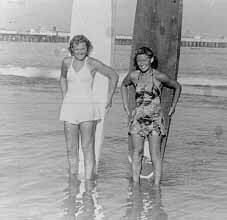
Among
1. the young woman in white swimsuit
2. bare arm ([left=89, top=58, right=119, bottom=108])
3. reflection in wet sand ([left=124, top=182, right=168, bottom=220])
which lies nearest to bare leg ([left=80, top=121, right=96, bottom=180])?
the young woman in white swimsuit

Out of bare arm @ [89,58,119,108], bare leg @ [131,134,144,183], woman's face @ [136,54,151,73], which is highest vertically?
woman's face @ [136,54,151,73]

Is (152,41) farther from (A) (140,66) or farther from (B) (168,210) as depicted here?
(B) (168,210)

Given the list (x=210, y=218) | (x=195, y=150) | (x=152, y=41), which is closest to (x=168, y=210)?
(x=210, y=218)

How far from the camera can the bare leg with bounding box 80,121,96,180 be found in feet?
13.7

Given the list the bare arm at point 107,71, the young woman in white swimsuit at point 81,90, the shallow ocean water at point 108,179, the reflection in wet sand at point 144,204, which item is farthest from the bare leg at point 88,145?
the reflection in wet sand at point 144,204

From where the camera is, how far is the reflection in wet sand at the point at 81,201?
3.48 m

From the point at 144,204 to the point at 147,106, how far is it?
0.77m

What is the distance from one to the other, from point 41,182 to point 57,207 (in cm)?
70

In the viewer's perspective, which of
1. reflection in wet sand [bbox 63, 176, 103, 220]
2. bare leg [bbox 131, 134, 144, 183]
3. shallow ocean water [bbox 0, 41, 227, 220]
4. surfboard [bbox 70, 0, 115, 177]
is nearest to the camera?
reflection in wet sand [bbox 63, 176, 103, 220]

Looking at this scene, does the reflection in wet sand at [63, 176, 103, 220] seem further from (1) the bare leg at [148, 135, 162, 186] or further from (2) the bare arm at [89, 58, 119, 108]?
(2) the bare arm at [89, 58, 119, 108]

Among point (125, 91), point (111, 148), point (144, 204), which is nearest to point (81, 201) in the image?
point (144, 204)

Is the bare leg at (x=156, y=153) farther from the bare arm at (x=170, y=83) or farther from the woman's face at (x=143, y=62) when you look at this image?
the woman's face at (x=143, y=62)

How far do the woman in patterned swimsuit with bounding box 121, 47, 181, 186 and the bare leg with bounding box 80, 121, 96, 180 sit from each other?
1.02 feet

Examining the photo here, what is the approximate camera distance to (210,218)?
3500mm
